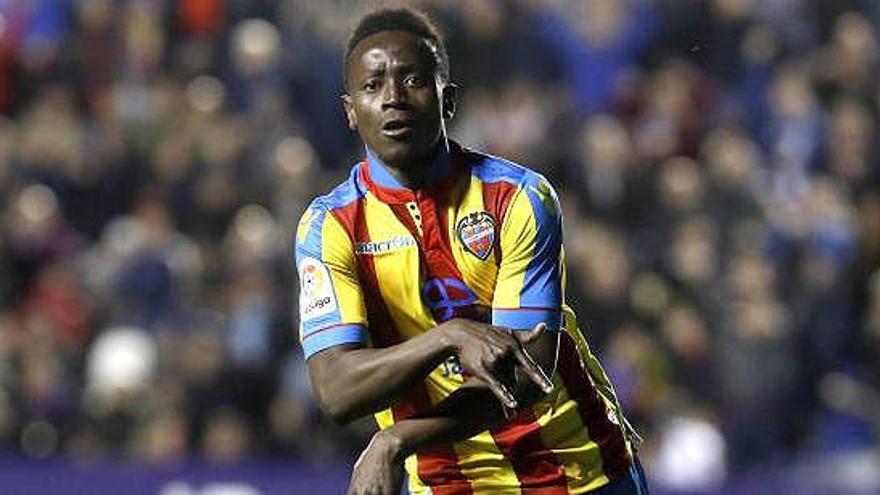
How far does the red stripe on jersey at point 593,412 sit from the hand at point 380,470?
72 centimetres

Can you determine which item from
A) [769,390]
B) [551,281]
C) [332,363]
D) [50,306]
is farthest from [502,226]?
[50,306]

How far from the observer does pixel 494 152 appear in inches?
525

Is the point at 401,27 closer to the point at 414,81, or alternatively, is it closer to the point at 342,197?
the point at 414,81

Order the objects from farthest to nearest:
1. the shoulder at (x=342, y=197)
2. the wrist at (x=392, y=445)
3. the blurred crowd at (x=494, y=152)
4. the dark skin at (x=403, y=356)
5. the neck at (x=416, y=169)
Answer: the blurred crowd at (x=494, y=152) < the shoulder at (x=342, y=197) < the neck at (x=416, y=169) < the wrist at (x=392, y=445) < the dark skin at (x=403, y=356)

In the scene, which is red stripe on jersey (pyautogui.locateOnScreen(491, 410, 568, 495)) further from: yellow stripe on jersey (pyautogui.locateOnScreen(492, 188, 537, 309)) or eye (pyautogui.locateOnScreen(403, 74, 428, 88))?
eye (pyautogui.locateOnScreen(403, 74, 428, 88))

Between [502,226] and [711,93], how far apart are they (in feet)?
28.8

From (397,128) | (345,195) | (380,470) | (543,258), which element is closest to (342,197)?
(345,195)

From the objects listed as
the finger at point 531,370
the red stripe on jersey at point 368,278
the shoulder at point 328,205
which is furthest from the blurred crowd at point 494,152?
the finger at point 531,370

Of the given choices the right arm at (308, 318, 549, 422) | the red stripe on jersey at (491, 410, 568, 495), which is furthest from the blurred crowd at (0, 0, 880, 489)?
the right arm at (308, 318, 549, 422)

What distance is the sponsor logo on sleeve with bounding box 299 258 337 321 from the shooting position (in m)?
5.38

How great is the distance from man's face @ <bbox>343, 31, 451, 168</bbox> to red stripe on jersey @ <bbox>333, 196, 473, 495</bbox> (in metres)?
0.29

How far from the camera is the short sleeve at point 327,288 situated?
5363 millimetres

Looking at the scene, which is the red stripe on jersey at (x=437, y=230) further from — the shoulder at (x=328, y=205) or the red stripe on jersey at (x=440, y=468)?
the red stripe on jersey at (x=440, y=468)

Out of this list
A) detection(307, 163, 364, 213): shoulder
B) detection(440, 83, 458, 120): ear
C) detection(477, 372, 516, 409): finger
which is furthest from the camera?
detection(307, 163, 364, 213): shoulder
